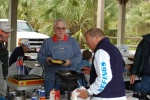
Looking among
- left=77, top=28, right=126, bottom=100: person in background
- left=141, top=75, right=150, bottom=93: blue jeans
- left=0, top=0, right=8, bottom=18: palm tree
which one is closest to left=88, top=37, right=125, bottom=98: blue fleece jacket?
left=77, top=28, right=126, bottom=100: person in background

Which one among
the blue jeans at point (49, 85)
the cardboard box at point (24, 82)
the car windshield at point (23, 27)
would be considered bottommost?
the blue jeans at point (49, 85)

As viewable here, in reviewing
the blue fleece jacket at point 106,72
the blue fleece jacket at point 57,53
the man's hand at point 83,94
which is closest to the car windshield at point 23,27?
the blue fleece jacket at point 57,53

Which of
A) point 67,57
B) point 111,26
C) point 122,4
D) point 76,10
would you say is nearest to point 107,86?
point 67,57

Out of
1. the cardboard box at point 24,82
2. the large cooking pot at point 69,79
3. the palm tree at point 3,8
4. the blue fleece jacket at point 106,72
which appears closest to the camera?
the blue fleece jacket at point 106,72

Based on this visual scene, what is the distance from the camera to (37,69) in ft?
14.9

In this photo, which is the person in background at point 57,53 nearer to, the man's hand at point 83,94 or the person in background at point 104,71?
the man's hand at point 83,94

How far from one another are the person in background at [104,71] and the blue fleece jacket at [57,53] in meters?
1.05

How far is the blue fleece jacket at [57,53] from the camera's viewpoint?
3502mm

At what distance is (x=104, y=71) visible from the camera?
7.57 feet

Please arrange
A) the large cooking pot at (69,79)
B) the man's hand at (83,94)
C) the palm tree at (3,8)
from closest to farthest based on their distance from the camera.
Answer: the man's hand at (83,94) < the large cooking pot at (69,79) < the palm tree at (3,8)

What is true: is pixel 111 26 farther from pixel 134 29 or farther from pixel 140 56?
pixel 140 56

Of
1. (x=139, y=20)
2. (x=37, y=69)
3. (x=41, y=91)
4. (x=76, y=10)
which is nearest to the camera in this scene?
(x=41, y=91)

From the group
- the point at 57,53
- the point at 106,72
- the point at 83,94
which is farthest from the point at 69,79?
the point at 57,53

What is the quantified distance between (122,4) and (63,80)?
858cm
